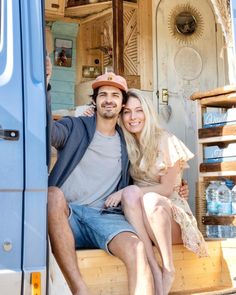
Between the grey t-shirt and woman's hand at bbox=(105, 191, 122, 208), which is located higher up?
the grey t-shirt

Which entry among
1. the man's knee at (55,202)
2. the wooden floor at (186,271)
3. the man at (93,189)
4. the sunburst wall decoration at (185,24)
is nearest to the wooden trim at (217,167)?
the wooden floor at (186,271)

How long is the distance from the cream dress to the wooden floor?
9 centimetres

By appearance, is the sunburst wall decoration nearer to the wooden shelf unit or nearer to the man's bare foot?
the wooden shelf unit

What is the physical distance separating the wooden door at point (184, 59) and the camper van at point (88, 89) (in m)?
0.01

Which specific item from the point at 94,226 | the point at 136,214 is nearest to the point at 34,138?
the point at 94,226

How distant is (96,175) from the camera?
3.47 metres

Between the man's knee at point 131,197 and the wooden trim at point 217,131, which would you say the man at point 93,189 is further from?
the wooden trim at point 217,131

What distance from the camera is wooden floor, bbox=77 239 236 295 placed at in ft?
10.1

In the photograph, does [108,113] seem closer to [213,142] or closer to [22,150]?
[22,150]

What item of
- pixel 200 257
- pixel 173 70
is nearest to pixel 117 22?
pixel 173 70

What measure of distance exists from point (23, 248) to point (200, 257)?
4.66 feet

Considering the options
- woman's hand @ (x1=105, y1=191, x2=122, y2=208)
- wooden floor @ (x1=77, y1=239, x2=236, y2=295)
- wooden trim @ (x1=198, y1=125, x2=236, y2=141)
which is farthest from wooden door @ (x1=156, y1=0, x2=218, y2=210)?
woman's hand @ (x1=105, y1=191, x2=122, y2=208)

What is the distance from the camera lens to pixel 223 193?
4.77 m

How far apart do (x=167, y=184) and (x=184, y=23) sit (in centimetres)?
433
